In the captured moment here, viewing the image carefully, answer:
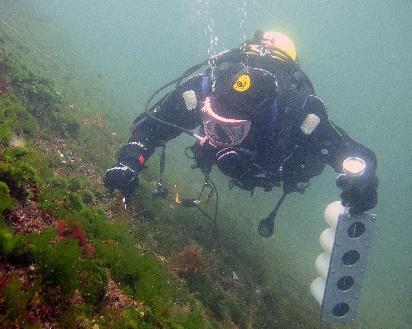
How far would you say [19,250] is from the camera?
2.91 meters

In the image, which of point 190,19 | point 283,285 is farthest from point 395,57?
point 283,285

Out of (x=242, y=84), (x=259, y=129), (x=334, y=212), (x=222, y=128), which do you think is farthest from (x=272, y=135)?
(x=334, y=212)

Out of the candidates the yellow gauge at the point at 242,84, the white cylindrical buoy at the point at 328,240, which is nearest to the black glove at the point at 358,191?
the white cylindrical buoy at the point at 328,240

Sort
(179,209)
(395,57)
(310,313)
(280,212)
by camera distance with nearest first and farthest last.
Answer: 1. (310,313)
2. (179,209)
3. (280,212)
4. (395,57)

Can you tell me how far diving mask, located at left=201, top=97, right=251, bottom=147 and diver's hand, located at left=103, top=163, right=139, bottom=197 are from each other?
1.49 meters

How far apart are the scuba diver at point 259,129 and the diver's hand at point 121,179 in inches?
0.7

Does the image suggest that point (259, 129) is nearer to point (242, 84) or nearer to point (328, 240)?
point (242, 84)

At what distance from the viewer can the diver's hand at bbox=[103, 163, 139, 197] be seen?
6199 mm

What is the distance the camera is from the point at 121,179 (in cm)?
619

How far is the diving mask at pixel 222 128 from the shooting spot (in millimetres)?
5758

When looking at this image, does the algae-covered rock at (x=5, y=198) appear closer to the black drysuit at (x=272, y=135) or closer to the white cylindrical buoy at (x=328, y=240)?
the black drysuit at (x=272, y=135)

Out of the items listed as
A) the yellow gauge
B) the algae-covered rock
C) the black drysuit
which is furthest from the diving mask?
the algae-covered rock

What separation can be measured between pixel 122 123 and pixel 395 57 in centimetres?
8613

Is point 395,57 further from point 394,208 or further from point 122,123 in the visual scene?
point 122,123
